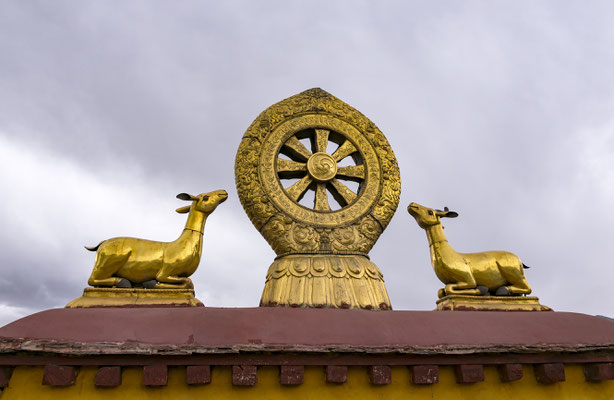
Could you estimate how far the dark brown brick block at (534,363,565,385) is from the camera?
3764mm

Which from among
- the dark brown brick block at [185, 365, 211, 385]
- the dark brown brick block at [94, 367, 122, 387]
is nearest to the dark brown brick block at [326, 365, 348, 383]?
the dark brown brick block at [185, 365, 211, 385]

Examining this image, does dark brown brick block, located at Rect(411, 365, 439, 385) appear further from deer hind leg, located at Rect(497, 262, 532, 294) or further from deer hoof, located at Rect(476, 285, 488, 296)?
deer hind leg, located at Rect(497, 262, 532, 294)

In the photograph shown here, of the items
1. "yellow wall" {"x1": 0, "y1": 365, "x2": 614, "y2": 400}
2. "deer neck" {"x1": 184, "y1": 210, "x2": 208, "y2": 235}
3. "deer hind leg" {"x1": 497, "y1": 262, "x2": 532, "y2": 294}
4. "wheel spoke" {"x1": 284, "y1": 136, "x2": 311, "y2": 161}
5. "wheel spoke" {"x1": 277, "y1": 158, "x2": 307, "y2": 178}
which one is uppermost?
"wheel spoke" {"x1": 284, "y1": 136, "x2": 311, "y2": 161}

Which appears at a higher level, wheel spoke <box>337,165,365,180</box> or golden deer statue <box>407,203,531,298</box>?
wheel spoke <box>337,165,365,180</box>

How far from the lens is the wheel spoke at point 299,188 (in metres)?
5.40

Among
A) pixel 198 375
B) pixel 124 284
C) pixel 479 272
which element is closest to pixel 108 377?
pixel 198 375

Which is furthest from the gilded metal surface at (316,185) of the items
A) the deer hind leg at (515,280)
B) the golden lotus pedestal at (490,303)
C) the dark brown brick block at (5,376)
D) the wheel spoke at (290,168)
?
the dark brown brick block at (5,376)

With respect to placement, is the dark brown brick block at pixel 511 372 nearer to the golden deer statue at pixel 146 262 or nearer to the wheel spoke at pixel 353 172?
the wheel spoke at pixel 353 172

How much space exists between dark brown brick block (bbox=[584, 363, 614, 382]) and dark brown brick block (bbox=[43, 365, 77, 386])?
14.9ft

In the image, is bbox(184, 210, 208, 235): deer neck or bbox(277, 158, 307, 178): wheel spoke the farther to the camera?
bbox(277, 158, 307, 178): wheel spoke

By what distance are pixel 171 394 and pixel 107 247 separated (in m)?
1.74

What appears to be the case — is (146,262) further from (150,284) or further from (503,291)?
(503,291)

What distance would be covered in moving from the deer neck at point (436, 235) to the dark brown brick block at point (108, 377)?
374cm

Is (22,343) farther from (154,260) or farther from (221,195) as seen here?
(221,195)
